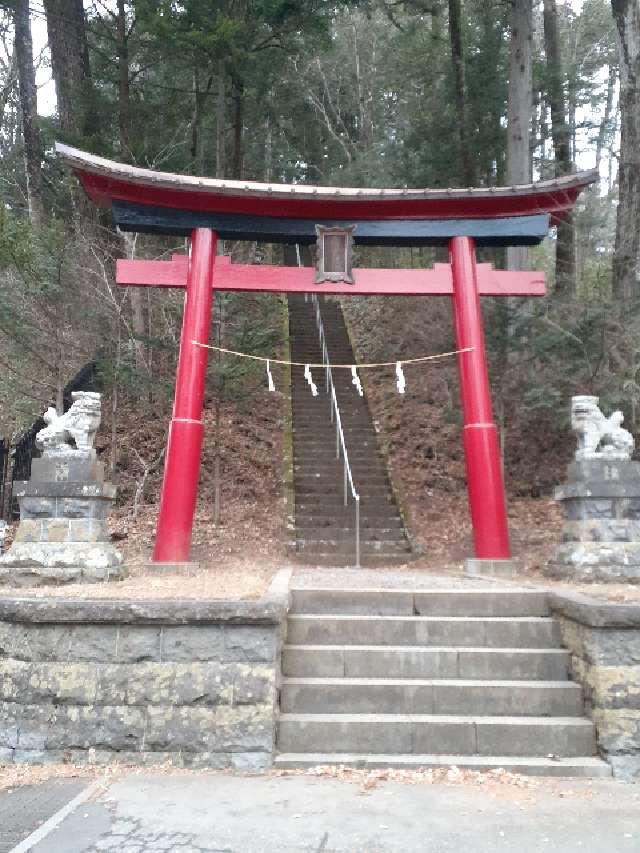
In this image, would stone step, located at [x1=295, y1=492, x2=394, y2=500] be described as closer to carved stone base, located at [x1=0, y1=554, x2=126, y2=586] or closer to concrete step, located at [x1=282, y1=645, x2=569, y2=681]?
carved stone base, located at [x1=0, y1=554, x2=126, y2=586]

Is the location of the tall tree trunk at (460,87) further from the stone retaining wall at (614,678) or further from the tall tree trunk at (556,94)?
the stone retaining wall at (614,678)

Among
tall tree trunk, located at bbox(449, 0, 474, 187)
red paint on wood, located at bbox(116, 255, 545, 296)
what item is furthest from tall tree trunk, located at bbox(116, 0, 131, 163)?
tall tree trunk, located at bbox(449, 0, 474, 187)

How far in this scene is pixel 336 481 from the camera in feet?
39.4

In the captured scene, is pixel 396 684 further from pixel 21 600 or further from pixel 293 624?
pixel 21 600

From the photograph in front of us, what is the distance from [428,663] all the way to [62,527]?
3728 millimetres

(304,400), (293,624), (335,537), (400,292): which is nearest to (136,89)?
(304,400)

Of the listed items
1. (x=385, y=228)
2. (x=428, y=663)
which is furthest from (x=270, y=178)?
(x=428, y=663)

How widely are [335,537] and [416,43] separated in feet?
47.6

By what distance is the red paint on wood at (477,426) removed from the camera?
848 centimetres

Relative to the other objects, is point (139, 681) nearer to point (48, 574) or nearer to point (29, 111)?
point (48, 574)

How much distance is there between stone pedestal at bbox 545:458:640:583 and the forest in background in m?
2.75

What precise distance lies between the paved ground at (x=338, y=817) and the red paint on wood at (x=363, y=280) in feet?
20.4

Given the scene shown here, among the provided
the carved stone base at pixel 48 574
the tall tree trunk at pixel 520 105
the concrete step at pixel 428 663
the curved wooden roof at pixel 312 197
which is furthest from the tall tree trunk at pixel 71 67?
the concrete step at pixel 428 663

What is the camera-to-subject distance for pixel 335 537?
34.2 feet
